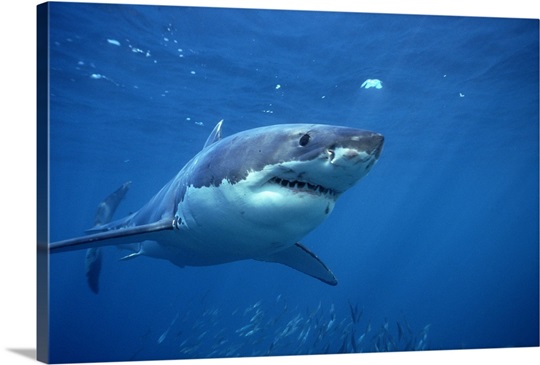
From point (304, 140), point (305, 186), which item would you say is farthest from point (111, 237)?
point (304, 140)

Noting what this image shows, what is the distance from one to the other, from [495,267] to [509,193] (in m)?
64.7

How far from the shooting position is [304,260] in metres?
6.42

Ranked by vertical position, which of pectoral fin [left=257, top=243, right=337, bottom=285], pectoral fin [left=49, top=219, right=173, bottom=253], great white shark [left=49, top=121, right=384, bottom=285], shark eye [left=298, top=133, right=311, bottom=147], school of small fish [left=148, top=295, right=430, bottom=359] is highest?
shark eye [left=298, top=133, right=311, bottom=147]

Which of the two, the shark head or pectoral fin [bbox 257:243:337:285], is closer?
the shark head

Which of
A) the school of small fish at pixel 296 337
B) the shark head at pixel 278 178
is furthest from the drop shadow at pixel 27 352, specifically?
the shark head at pixel 278 178

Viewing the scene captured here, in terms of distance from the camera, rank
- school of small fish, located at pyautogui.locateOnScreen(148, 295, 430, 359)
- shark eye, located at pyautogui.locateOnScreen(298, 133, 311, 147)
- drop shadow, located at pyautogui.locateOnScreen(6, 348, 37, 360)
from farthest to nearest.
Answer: school of small fish, located at pyautogui.locateOnScreen(148, 295, 430, 359) < drop shadow, located at pyautogui.locateOnScreen(6, 348, 37, 360) < shark eye, located at pyautogui.locateOnScreen(298, 133, 311, 147)

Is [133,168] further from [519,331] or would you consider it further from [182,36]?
[519,331]

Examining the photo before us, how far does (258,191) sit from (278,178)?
0.21 meters

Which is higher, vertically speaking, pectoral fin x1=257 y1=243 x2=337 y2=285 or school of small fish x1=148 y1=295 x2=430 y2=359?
pectoral fin x1=257 y1=243 x2=337 y2=285

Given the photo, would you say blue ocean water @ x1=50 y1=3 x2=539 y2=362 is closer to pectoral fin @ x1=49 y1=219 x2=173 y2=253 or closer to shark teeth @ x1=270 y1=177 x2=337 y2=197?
pectoral fin @ x1=49 y1=219 x2=173 y2=253

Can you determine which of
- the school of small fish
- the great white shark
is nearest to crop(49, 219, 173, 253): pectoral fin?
the great white shark

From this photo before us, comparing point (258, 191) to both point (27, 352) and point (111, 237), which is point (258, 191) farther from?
point (27, 352)

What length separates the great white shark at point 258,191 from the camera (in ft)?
11.7

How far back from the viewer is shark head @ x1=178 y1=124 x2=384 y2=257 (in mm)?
3531
